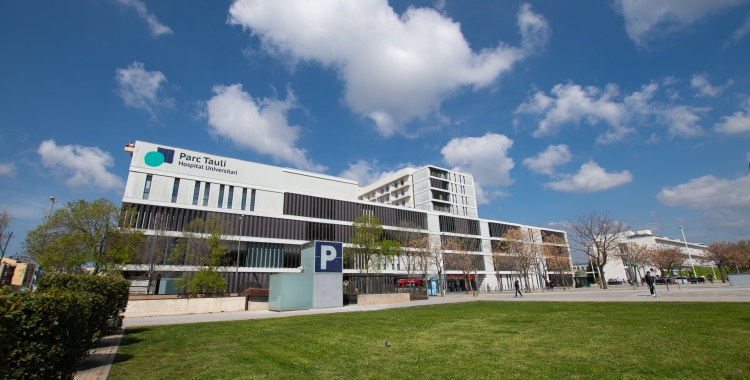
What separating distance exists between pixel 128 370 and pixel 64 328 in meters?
3.26

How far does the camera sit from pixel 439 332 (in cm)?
1180

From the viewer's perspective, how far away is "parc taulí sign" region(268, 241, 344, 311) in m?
25.7

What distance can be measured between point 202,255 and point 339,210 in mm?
26901

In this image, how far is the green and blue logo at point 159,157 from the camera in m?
47.6

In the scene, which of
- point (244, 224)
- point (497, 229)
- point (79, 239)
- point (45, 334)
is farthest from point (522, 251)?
point (45, 334)

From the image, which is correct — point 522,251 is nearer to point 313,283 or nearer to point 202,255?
point 313,283

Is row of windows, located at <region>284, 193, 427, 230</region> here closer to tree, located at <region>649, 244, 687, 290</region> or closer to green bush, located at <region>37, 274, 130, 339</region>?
green bush, located at <region>37, 274, 130, 339</region>

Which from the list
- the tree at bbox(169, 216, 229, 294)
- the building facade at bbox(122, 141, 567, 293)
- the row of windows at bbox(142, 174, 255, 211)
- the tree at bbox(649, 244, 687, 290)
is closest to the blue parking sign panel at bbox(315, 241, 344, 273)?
the tree at bbox(169, 216, 229, 294)

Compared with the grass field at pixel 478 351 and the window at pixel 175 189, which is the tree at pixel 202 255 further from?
the grass field at pixel 478 351

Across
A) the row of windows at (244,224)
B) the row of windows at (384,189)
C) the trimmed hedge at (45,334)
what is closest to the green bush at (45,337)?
the trimmed hedge at (45,334)

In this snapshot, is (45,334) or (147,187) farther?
(147,187)

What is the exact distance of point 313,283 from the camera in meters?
27.2

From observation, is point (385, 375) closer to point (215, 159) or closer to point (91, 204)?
point (91, 204)

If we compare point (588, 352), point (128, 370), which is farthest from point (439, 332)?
point (128, 370)
